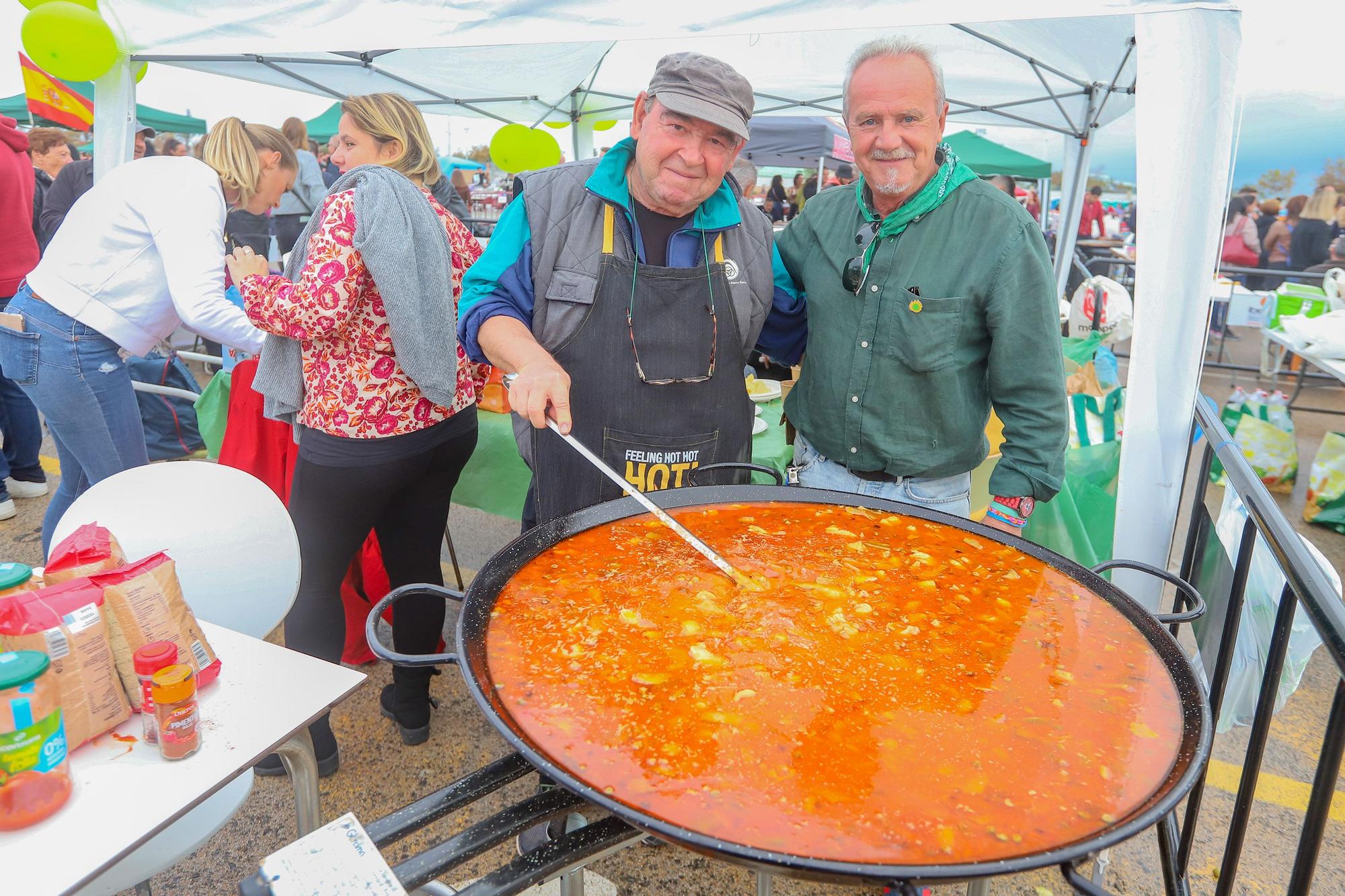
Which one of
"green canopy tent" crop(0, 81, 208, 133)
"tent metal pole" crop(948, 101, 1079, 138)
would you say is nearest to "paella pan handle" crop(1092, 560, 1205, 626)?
"tent metal pole" crop(948, 101, 1079, 138)

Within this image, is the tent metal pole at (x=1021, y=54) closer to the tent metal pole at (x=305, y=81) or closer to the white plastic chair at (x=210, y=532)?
the tent metal pole at (x=305, y=81)

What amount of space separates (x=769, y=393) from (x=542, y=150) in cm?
656

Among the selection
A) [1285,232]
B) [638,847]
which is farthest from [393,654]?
[1285,232]

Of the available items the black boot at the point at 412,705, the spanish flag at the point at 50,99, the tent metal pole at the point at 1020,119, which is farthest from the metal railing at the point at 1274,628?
the spanish flag at the point at 50,99

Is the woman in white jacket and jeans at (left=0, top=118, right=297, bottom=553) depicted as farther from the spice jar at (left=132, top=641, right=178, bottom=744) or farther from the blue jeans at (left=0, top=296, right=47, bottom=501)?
the blue jeans at (left=0, top=296, right=47, bottom=501)

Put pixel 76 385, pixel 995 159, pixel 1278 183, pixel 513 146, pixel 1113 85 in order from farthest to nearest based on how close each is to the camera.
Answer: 1. pixel 995 159
2. pixel 1278 183
3. pixel 513 146
4. pixel 1113 85
5. pixel 76 385

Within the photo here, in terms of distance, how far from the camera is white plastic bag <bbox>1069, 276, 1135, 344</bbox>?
19.1 feet

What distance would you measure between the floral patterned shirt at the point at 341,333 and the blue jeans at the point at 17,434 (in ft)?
11.6

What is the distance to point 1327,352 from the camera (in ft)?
16.8

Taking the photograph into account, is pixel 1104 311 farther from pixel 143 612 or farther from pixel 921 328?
pixel 143 612

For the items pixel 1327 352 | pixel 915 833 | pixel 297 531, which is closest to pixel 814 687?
pixel 915 833

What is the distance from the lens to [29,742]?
1142mm

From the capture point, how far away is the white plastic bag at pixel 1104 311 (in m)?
5.84

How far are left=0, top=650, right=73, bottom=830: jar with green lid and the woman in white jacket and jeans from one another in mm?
1943
